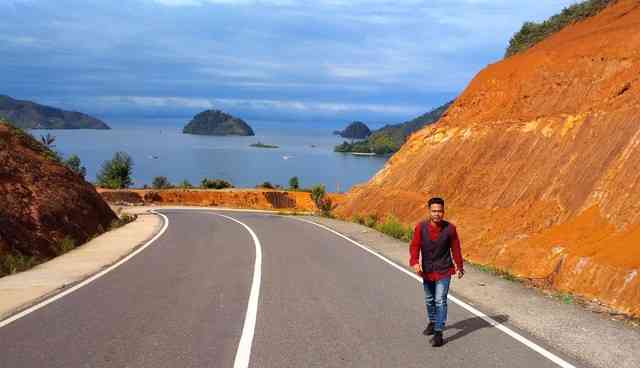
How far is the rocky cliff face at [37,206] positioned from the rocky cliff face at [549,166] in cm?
1265

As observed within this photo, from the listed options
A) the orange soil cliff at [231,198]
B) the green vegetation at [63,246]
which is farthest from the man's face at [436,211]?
the orange soil cliff at [231,198]

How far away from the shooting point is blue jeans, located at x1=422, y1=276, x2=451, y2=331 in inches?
295

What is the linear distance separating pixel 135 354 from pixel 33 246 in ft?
37.7

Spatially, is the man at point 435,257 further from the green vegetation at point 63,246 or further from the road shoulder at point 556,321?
the green vegetation at point 63,246

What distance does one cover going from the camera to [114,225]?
84.3 feet

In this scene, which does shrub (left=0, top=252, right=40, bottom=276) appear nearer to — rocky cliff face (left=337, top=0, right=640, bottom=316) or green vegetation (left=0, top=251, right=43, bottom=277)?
green vegetation (left=0, top=251, right=43, bottom=277)

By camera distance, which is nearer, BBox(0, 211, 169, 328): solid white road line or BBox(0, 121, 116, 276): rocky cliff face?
BBox(0, 211, 169, 328): solid white road line

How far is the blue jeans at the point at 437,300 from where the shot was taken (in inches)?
295

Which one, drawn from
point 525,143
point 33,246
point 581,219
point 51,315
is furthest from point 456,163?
point 51,315

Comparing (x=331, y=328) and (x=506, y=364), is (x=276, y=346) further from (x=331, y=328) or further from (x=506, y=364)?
(x=506, y=364)

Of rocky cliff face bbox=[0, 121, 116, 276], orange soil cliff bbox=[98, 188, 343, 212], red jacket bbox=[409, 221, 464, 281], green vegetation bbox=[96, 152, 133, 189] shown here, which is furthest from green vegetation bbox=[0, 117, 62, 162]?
green vegetation bbox=[96, 152, 133, 189]

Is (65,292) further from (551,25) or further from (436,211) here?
Result: (551,25)

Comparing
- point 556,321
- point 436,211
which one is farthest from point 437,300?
point 556,321

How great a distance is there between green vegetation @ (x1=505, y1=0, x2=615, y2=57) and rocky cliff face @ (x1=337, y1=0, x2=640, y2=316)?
138 centimetres
